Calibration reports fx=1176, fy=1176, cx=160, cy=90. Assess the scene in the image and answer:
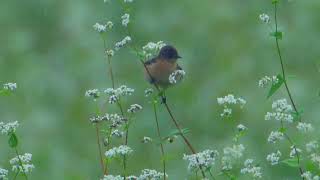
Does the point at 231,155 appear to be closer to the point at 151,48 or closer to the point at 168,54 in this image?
the point at 151,48

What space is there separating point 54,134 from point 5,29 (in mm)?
1814

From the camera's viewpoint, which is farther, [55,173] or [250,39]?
[250,39]

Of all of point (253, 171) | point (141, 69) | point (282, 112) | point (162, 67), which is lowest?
point (253, 171)

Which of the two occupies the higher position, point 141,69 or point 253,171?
point 141,69

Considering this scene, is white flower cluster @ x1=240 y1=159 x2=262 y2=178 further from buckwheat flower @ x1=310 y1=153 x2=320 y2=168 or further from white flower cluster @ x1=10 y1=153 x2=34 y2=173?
white flower cluster @ x1=10 y1=153 x2=34 y2=173

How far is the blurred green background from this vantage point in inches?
251

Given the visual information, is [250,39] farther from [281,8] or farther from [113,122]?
[113,122]

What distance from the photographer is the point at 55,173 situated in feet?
19.6

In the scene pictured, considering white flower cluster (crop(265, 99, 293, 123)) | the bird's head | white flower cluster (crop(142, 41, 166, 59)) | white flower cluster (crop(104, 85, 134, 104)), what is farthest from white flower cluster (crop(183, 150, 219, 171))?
the bird's head

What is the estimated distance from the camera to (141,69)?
729cm

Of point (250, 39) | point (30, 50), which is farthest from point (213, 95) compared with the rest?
point (30, 50)

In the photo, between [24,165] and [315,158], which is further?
[24,165]

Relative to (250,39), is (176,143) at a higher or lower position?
lower

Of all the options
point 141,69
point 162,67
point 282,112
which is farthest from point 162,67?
point 141,69
